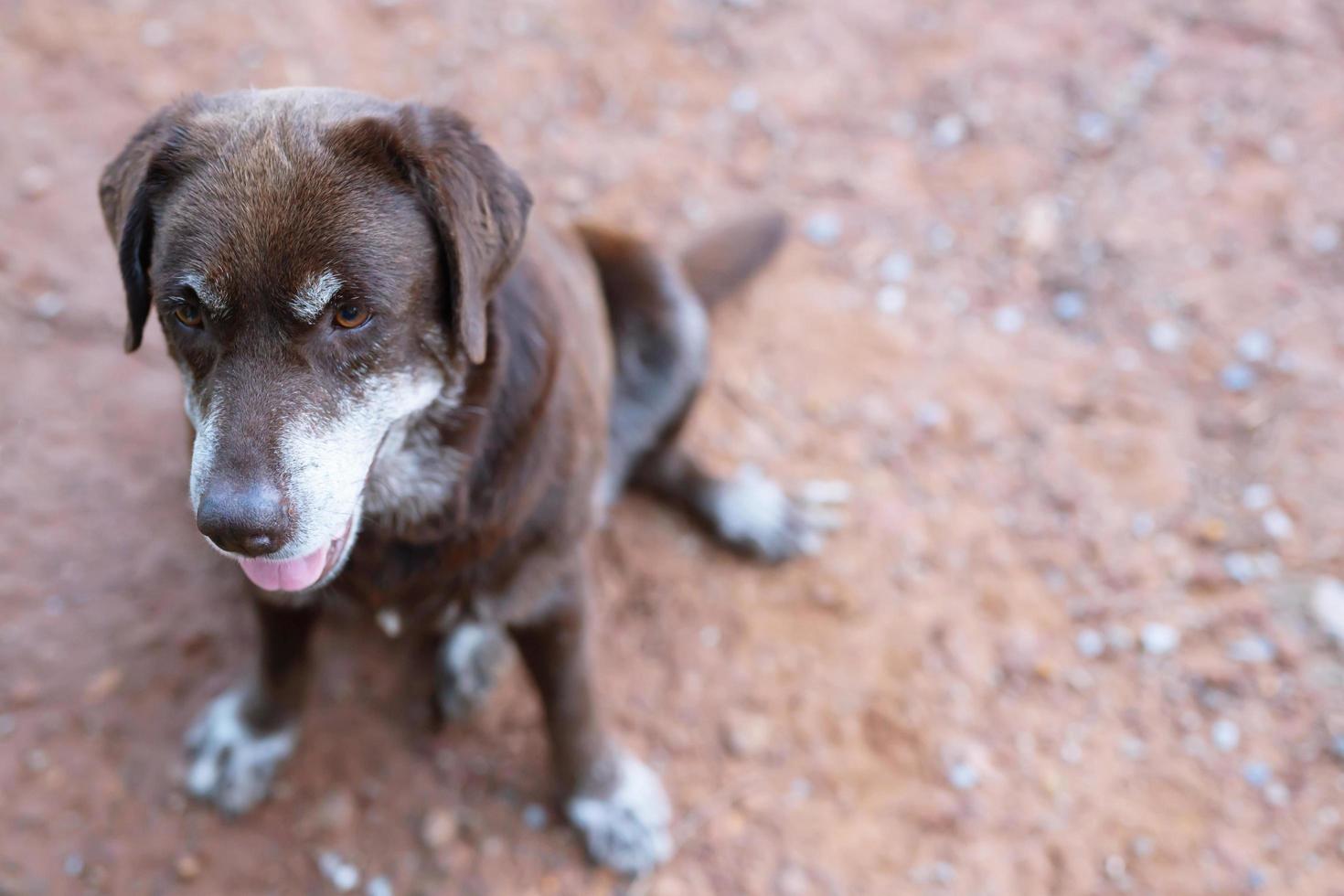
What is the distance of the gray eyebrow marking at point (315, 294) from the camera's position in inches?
76.7

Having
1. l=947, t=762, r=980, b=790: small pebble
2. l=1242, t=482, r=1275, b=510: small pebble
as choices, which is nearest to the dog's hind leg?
l=947, t=762, r=980, b=790: small pebble

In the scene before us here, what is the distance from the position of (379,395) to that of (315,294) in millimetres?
230

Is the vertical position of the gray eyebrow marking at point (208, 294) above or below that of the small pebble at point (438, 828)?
above

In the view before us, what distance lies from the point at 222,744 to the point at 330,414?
1384 mm

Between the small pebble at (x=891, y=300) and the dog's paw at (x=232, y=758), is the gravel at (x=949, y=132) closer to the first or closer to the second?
the small pebble at (x=891, y=300)

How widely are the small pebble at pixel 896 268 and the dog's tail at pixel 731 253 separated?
0.45m

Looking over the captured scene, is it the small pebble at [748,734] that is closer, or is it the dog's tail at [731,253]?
the small pebble at [748,734]

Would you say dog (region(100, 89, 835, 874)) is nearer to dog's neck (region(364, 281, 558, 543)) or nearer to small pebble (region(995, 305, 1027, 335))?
dog's neck (region(364, 281, 558, 543))

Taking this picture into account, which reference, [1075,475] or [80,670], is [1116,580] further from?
[80,670]

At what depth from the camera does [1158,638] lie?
3326 millimetres

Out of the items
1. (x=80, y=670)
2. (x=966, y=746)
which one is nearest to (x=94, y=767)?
(x=80, y=670)

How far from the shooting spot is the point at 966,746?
10.3 feet

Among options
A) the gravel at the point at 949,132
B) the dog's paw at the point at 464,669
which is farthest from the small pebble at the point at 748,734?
the gravel at the point at 949,132

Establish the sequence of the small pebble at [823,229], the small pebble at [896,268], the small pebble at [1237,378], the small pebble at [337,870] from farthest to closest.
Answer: the small pebble at [823,229], the small pebble at [896,268], the small pebble at [1237,378], the small pebble at [337,870]
